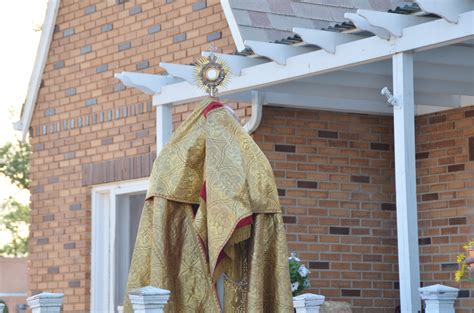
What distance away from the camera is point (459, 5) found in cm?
721

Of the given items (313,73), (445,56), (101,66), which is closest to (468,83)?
(445,56)

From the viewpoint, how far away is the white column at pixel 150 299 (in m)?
5.36

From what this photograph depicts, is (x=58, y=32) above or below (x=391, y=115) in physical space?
above

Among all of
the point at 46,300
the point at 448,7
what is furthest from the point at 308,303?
the point at 448,7

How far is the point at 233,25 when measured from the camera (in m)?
9.77

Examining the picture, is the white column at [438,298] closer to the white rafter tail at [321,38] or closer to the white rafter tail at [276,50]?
the white rafter tail at [321,38]

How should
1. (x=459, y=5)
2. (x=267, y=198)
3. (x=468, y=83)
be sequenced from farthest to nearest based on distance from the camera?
(x=468, y=83) < (x=459, y=5) < (x=267, y=198)

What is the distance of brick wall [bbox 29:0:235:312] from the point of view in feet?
35.5

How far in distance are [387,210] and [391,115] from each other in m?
0.80

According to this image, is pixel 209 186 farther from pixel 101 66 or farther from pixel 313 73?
pixel 101 66

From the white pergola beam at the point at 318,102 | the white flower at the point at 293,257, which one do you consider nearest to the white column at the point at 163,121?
the white pergola beam at the point at 318,102

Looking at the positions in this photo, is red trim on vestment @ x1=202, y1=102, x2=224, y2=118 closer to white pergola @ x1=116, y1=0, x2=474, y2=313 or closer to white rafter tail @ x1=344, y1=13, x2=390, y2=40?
white pergola @ x1=116, y1=0, x2=474, y2=313

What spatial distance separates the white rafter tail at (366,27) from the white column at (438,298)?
81.9 inches

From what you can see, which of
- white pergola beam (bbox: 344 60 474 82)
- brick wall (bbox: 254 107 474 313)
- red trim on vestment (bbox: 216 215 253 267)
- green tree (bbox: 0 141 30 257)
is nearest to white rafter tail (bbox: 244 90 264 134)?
brick wall (bbox: 254 107 474 313)
